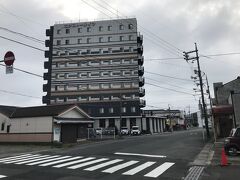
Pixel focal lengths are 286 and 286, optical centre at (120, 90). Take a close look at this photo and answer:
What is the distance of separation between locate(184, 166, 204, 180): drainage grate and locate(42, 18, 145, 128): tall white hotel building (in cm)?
5974

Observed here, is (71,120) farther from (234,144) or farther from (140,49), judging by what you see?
(140,49)

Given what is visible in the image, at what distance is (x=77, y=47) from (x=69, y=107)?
152ft

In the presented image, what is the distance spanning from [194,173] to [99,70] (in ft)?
222

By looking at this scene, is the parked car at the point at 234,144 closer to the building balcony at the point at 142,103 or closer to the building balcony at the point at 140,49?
the building balcony at the point at 142,103

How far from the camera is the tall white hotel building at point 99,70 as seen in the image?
7606cm

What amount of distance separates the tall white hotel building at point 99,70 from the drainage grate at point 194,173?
59743 mm

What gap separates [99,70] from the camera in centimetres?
7962

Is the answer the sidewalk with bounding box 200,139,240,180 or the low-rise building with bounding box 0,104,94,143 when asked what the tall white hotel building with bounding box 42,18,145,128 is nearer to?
the low-rise building with bounding box 0,104,94,143

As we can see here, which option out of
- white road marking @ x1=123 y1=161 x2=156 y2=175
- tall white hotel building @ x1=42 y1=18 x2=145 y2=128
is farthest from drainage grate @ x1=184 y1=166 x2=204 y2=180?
tall white hotel building @ x1=42 y1=18 x2=145 y2=128

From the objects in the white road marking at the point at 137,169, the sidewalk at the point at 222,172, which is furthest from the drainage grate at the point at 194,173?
the white road marking at the point at 137,169

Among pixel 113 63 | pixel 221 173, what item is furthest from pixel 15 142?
pixel 113 63

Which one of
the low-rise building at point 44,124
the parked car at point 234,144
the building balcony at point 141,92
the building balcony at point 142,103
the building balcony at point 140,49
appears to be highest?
the building balcony at point 140,49

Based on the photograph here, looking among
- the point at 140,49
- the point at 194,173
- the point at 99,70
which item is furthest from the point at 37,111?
the point at 140,49

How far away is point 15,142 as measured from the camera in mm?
38125
